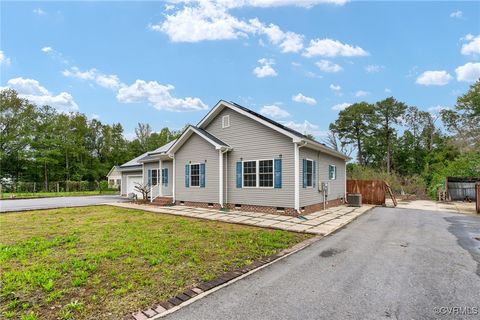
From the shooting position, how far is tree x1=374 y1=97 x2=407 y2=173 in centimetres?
3659

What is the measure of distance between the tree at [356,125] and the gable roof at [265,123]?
26545 mm

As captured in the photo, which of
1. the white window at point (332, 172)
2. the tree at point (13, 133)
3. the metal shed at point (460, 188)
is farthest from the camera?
the tree at point (13, 133)

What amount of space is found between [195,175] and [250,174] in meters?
3.31

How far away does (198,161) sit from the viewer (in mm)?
13109

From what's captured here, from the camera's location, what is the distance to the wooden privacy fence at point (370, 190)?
1572 cm

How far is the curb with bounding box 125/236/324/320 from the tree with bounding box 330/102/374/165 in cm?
3736

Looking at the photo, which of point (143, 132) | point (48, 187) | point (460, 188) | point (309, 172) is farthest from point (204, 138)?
point (143, 132)

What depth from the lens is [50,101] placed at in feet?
117

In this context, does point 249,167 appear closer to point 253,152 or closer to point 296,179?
point 253,152

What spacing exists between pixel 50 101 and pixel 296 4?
3697cm

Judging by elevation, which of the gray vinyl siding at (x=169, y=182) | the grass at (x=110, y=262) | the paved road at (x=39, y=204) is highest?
the gray vinyl siding at (x=169, y=182)

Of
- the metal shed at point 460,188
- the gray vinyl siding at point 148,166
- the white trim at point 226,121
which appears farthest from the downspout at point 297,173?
the metal shed at point 460,188

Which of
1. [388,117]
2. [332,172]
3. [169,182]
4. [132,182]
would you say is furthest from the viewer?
[388,117]

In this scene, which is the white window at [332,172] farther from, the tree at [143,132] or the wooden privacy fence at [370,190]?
the tree at [143,132]
